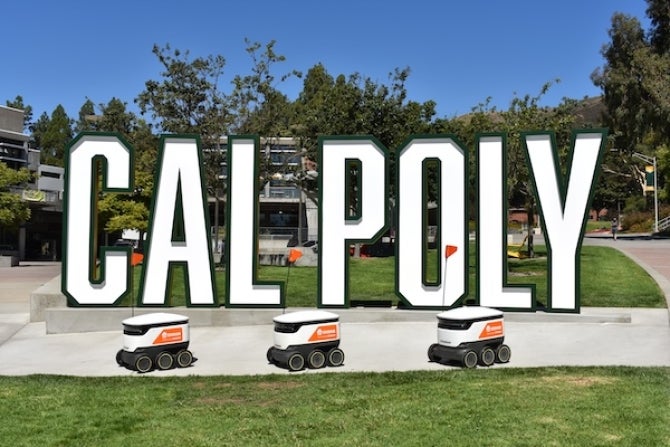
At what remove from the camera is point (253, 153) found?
15180 millimetres

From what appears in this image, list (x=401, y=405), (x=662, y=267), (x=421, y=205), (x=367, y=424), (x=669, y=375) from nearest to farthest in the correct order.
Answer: (x=367, y=424) → (x=401, y=405) → (x=669, y=375) → (x=421, y=205) → (x=662, y=267)

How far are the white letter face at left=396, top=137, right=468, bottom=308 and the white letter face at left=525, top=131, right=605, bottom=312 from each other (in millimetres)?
1695

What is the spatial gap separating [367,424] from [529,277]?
51.4 feet

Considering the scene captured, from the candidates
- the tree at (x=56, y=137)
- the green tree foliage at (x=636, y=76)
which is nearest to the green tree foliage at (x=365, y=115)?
the green tree foliage at (x=636, y=76)

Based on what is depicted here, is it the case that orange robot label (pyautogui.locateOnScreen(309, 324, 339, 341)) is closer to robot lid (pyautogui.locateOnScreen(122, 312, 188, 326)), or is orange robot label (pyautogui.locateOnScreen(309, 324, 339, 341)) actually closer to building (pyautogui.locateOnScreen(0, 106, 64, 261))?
robot lid (pyautogui.locateOnScreen(122, 312, 188, 326))

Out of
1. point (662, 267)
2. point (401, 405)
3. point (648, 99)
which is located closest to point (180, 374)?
point (401, 405)

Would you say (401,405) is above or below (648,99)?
below

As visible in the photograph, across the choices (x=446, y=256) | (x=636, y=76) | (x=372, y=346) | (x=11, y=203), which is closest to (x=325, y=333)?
(x=372, y=346)

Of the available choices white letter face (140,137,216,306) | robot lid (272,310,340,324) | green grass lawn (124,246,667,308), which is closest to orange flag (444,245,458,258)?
green grass lawn (124,246,667,308)

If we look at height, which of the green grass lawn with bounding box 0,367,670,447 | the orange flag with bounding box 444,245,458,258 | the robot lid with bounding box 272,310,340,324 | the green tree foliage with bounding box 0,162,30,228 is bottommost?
the green grass lawn with bounding box 0,367,670,447

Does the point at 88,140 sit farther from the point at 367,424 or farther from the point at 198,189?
the point at 367,424

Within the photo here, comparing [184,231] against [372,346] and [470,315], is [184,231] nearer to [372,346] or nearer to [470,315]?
[372,346]

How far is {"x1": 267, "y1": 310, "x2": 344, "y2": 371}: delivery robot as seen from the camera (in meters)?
10.7

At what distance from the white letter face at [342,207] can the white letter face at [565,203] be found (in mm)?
3420
